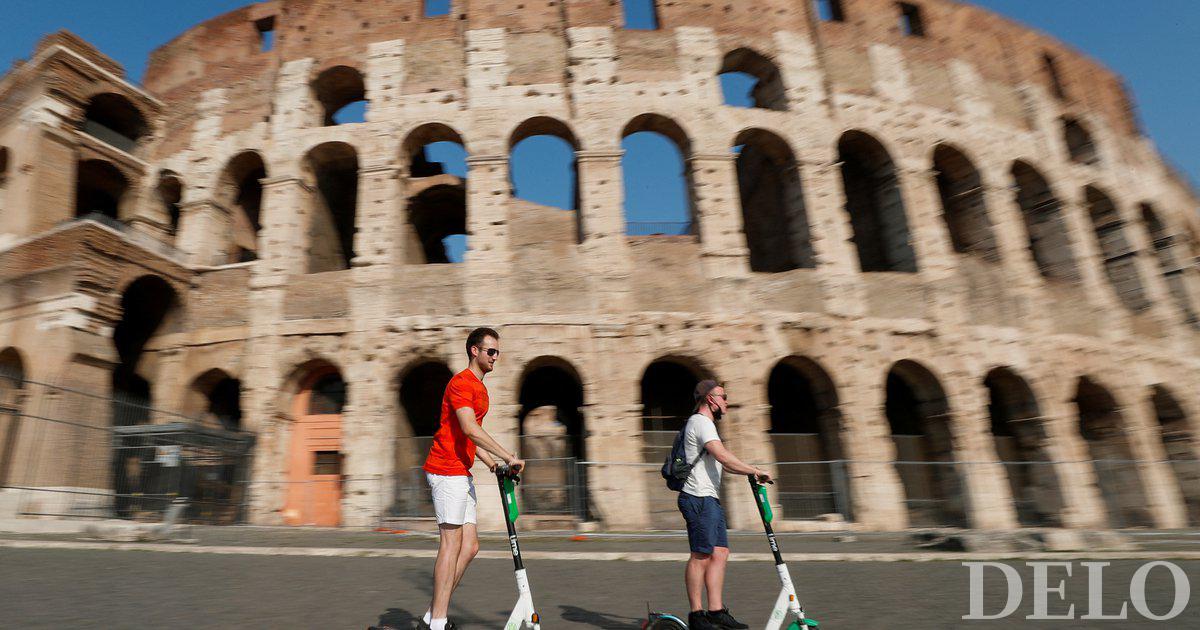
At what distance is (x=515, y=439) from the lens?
38.6 feet

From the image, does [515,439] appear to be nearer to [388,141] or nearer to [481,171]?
[481,171]

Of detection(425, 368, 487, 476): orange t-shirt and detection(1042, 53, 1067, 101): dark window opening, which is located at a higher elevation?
detection(1042, 53, 1067, 101): dark window opening

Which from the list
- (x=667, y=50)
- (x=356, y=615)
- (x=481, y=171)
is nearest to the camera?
(x=356, y=615)

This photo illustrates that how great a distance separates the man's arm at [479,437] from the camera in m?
2.94

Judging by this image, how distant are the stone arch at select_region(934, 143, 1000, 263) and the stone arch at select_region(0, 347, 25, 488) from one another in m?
20.2

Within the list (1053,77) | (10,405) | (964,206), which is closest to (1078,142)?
(1053,77)

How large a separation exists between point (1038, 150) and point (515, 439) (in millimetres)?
15891

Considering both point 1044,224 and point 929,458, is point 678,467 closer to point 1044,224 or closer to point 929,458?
point 929,458

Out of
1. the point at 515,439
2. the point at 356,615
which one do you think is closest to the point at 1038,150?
the point at 515,439

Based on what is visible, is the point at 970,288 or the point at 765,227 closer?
the point at 970,288

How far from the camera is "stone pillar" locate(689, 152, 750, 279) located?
1298cm

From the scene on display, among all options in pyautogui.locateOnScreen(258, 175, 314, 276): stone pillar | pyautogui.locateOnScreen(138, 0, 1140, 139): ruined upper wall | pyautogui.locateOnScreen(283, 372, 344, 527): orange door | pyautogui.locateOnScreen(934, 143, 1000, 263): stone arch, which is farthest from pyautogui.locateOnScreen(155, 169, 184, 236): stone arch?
pyautogui.locateOnScreen(934, 143, 1000, 263): stone arch

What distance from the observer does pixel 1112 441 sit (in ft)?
48.9

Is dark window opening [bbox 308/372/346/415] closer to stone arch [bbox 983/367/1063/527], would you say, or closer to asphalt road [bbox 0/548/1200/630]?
asphalt road [bbox 0/548/1200/630]
